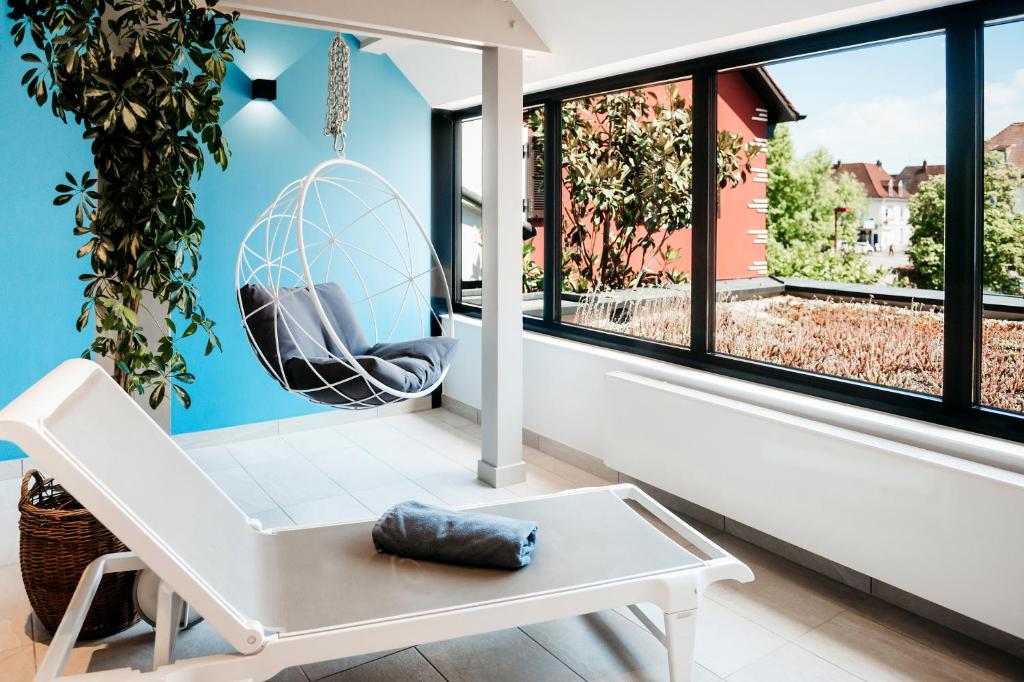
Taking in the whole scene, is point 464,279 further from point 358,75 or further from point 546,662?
point 546,662

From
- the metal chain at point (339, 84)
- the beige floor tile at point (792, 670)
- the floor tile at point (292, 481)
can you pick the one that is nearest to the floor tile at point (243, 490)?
the floor tile at point (292, 481)

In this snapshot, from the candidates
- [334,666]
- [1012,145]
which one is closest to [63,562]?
[334,666]

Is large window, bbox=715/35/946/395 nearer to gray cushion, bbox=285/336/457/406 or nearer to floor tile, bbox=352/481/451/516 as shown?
gray cushion, bbox=285/336/457/406

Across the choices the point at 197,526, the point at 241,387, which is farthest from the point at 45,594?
the point at 241,387

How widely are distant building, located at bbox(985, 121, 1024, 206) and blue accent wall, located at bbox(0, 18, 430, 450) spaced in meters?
3.55

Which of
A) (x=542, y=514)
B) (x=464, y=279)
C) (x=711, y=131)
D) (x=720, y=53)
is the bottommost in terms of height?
(x=542, y=514)

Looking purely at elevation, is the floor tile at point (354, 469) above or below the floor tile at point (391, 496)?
above

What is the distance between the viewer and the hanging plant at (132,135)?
253cm

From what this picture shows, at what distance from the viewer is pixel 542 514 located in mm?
2738

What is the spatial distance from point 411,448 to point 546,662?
7.72 ft

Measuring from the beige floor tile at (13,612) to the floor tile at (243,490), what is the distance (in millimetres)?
941

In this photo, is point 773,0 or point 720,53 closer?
point 773,0

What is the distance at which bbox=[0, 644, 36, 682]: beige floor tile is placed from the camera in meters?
2.39

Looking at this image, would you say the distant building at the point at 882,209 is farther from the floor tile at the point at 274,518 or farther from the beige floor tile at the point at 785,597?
the floor tile at the point at 274,518
